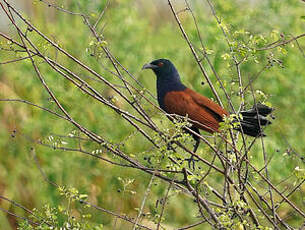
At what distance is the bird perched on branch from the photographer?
3.24m

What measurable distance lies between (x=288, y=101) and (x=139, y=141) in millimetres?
1431

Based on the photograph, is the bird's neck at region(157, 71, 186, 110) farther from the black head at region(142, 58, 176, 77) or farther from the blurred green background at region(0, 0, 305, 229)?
the blurred green background at region(0, 0, 305, 229)

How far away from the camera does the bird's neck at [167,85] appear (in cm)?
381

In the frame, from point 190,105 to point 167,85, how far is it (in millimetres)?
333

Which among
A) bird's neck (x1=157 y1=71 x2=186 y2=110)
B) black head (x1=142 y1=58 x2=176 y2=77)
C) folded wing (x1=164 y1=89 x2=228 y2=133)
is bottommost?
folded wing (x1=164 y1=89 x2=228 y2=133)

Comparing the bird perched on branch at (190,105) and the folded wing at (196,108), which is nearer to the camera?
the bird perched on branch at (190,105)

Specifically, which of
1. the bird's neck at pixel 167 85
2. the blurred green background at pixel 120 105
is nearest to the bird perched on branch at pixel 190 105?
the bird's neck at pixel 167 85

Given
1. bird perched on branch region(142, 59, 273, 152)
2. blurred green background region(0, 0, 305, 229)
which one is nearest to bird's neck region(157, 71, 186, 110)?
bird perched on branch region(142, 59, 273, 152)

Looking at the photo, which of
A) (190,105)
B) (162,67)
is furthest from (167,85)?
(190,105)

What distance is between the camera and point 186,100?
362cm

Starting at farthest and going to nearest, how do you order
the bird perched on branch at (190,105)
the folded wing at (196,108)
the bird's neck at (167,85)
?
the bird's neck at (167,85)
the folded wing at (196,108)
the bird perched on branch at (190,105)

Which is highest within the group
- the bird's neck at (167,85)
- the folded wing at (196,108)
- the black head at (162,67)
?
the black head at (162,67)

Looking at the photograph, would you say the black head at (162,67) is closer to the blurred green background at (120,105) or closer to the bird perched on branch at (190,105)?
the bird perched on branch at (190,105)

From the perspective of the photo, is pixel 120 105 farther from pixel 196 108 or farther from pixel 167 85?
pixel 196 108
